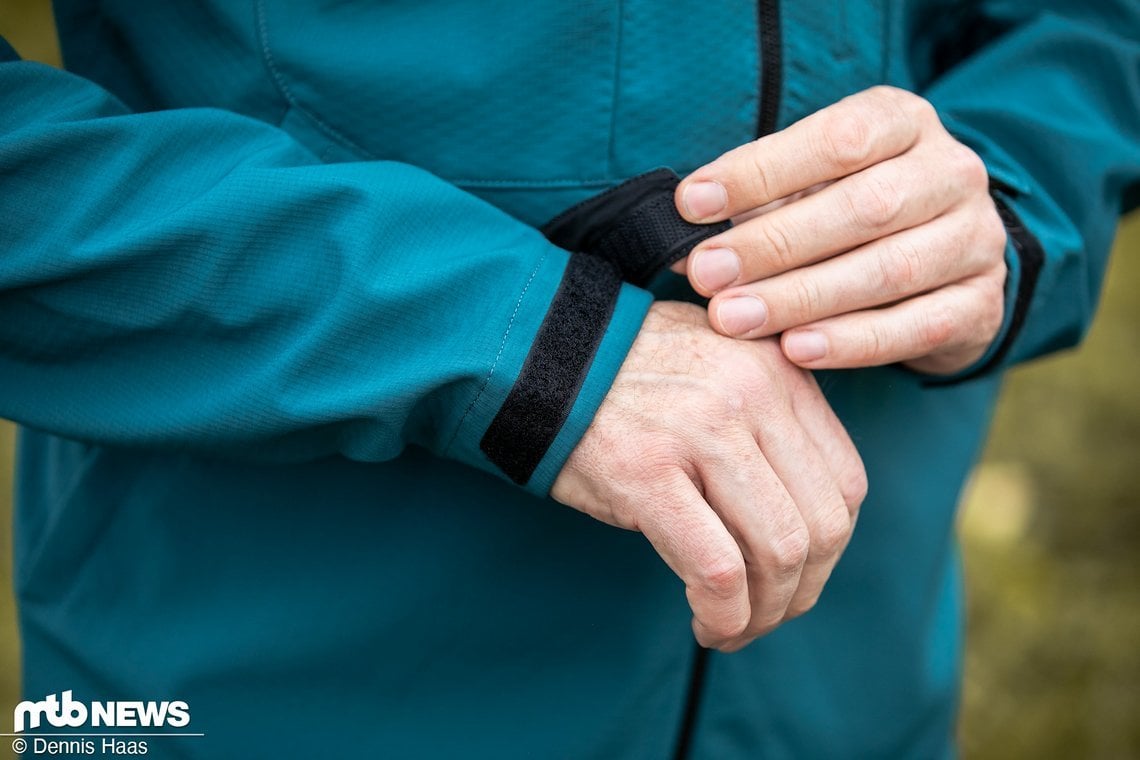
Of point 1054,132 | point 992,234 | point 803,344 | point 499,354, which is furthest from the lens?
point 1054,132

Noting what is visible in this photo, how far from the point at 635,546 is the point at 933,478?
50cm

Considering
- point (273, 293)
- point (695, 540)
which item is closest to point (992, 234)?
point (695, 540)

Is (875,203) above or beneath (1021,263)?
above

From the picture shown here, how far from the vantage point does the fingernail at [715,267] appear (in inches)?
40.2

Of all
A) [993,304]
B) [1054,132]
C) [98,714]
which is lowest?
[98,714]

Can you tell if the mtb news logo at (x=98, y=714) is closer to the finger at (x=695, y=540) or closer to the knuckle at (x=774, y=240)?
the finger at (x=695, y=540)

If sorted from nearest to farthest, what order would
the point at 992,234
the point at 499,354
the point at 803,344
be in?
the point at 499,354 < the point at 803,344 < the point at 992,234

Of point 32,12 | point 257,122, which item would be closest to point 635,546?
point 257,122

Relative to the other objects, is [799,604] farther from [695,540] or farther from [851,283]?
[851,283]

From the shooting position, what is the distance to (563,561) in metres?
1.17

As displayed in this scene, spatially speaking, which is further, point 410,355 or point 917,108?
point 917,108

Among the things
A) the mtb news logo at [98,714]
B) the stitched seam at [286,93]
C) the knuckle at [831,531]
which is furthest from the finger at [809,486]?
the mtb news logo at [98,714]

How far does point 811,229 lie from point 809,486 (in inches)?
10.9

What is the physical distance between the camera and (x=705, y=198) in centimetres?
102
